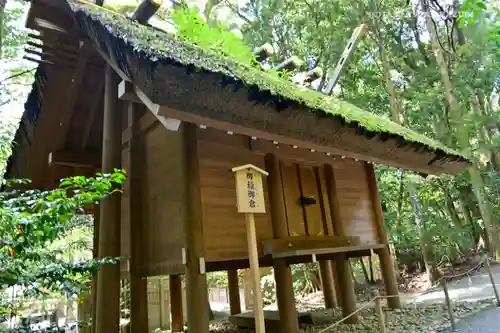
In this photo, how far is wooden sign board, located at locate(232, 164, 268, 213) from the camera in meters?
3.33

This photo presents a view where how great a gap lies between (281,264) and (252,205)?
1892 mm

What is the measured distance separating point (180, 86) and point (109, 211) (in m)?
1.99

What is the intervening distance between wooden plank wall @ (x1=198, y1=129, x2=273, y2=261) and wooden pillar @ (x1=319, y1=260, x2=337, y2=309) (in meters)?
4.00

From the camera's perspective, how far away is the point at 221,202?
15.5 ft

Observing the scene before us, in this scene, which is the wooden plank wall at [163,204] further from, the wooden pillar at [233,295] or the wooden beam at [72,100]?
the wooden pillar at [233,295]

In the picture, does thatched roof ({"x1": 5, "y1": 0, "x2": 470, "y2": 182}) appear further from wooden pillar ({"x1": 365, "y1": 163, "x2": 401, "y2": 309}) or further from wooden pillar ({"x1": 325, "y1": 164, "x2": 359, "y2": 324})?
wooden pillar ({"x1": 365, "y1": 163, "x2": 401, "y2": 309})

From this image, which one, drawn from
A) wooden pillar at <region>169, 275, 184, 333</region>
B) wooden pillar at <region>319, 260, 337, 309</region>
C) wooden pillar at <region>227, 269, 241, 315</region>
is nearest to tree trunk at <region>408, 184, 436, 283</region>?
wooden pillar at <region>319, 260, 337, 309</region>

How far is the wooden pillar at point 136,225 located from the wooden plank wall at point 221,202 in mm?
1175

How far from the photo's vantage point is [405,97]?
11844 millimetres

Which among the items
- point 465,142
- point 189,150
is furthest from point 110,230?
point 465,142

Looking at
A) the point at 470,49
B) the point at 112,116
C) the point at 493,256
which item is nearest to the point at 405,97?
the point at 470,49

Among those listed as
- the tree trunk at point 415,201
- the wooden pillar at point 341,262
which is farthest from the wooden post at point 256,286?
the tree trunk at point 415,201

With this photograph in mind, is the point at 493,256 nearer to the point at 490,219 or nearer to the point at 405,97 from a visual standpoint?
the point at 490,219

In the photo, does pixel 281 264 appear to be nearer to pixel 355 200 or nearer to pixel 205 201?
pixel 205 201
